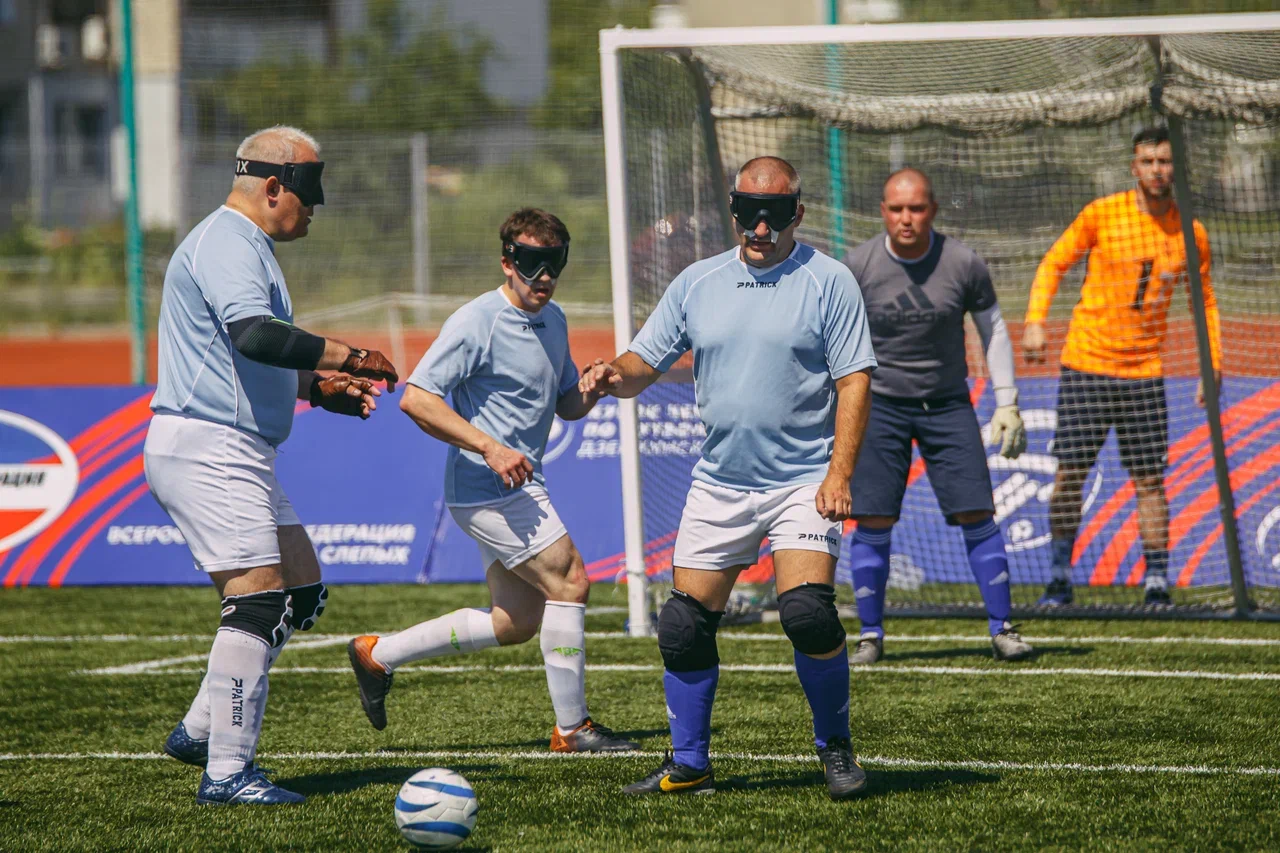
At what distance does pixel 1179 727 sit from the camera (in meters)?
5.72

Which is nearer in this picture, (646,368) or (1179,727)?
(646,368)

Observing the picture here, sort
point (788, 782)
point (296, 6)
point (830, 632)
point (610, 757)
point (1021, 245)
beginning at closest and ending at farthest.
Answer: point (830, 632)
point (788, 782)
point (610, 757)
point (1021, 245)
point (296, 6)

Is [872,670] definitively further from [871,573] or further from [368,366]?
[368,366]

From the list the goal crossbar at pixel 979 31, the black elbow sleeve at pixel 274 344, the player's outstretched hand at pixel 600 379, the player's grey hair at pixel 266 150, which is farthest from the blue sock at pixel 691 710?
the goal crossbar at pixel 979 31

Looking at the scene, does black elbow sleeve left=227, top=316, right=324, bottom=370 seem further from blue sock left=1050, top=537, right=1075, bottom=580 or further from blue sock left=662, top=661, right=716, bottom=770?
blue sock left=1050, top=537, right=1075, bottom=580

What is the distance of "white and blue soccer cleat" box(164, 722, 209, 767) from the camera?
516 centimetres

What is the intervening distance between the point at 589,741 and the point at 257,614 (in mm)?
1364

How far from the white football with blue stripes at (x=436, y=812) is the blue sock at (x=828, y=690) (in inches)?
44.6

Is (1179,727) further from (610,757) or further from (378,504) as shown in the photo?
(378,504)

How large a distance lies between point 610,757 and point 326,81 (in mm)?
16946

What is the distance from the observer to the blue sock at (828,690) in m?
4.71

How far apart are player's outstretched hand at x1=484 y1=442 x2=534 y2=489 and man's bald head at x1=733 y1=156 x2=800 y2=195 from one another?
3.90 feet

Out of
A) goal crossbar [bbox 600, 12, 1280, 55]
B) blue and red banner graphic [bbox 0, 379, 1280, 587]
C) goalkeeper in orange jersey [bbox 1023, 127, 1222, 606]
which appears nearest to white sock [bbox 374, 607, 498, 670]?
goal crossbar [bbox 600, 12, 1280, 55]

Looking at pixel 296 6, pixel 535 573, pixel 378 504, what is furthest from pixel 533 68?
pixel 535 573
